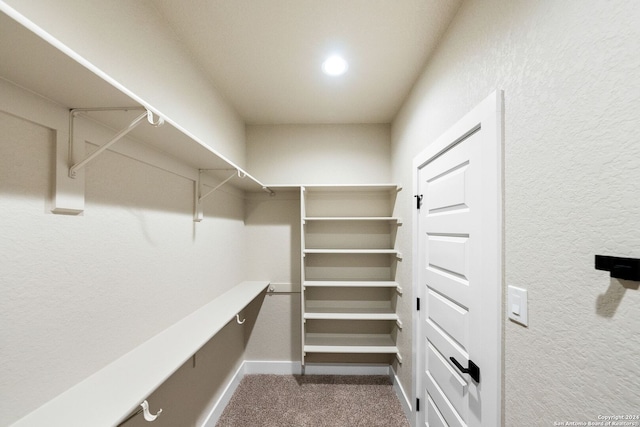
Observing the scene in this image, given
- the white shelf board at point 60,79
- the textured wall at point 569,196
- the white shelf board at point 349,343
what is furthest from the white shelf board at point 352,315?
the white shelf board at point 60,79

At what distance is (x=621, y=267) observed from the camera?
1.82 ft

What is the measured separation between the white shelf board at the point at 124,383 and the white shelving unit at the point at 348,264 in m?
1.45

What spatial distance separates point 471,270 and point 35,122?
168 centimetres

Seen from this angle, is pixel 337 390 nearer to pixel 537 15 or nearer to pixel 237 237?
pixel 237 237

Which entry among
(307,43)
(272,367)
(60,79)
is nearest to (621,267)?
(60,79)

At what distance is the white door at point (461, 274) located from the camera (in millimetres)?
983

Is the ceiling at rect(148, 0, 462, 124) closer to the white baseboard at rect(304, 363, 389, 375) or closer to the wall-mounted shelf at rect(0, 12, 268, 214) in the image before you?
the wall-mounted shelf at rect(0, 12, 268, 214)

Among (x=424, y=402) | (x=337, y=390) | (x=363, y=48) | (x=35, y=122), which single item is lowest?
(x=337, y=390)

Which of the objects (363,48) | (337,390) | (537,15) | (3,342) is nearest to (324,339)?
(337,390)

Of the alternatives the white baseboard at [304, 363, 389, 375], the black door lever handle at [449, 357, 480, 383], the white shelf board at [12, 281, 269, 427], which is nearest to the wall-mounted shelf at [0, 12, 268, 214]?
the white shelf board at [12, 281, 269, 427]

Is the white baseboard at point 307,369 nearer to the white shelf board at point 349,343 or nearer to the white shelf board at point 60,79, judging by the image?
the white shelf board at point 349,343

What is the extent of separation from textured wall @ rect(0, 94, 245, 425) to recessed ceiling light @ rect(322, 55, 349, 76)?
1.26 metres

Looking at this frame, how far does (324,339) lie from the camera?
2.65m

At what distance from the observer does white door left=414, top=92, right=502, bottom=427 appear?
38.7 inches
